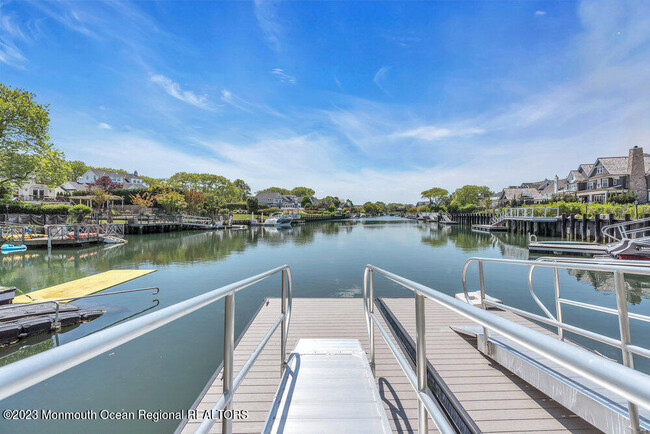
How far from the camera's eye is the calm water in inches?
166

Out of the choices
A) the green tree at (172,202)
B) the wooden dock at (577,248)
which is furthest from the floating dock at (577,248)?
the green tree at (172,202)

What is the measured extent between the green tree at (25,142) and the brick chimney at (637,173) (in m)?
56.2

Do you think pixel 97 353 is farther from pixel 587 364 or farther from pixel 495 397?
pixel 495 397

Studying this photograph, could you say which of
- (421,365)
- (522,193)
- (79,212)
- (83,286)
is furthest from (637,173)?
(79,212)

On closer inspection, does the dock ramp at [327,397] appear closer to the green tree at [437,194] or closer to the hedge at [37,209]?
the hedge at [37,209]

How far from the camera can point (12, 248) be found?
17.8 meters

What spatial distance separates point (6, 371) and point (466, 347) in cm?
470

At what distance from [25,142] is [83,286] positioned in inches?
700

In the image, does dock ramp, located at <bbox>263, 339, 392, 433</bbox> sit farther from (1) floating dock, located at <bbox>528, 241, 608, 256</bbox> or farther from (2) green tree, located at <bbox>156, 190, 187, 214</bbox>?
(2) green tree, located at <bbox>156, 190, 187, 214</bbox>

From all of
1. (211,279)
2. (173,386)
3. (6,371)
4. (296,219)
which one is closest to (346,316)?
(173,386)

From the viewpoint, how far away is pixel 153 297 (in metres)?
9.08

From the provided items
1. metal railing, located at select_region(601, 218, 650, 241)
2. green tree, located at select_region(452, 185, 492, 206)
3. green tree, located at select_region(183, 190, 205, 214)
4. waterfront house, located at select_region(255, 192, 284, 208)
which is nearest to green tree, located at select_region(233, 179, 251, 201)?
waterfront house, located at select_region(255, 192, 284, 208)

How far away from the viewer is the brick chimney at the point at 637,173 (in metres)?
33.2

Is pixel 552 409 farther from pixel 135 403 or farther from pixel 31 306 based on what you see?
pixel 31 306
